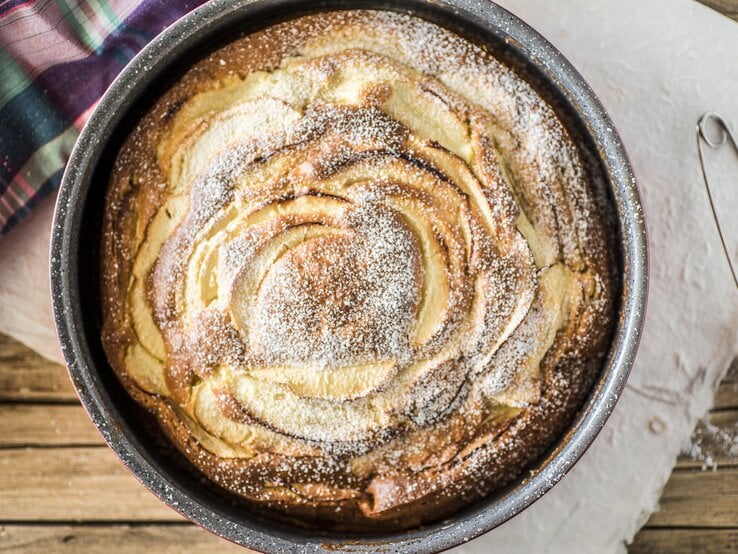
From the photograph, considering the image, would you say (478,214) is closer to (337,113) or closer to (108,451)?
(337,113)

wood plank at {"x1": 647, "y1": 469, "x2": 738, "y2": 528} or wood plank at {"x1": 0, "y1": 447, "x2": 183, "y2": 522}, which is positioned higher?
wood plank at {"x1": 0, "y1": 447, "x2": 183, "y2": 522}

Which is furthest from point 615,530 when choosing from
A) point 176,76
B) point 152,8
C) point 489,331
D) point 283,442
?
point 152,8

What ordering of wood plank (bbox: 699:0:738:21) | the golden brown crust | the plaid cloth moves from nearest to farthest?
1. the golden brown crust
2. the plaid cloth
3. wood plank (bbox: 699:0:738:21)

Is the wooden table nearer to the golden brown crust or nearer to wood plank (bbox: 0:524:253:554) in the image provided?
wood plank (bbox: 0:524:253:554)

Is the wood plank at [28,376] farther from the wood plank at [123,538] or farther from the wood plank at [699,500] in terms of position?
the wood plank at [699,500]

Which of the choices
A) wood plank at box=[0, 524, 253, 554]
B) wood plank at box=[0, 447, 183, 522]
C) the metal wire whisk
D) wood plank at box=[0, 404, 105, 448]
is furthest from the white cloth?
wood plank at box=[0, 524, 253, 554]

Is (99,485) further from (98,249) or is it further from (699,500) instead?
(699,500)
